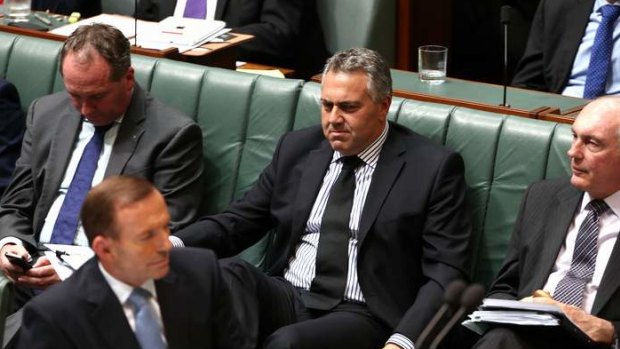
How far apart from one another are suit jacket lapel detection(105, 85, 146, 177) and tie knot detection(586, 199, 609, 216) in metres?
1.30

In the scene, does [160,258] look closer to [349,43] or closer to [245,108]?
[245,108]

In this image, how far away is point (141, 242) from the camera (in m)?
2.70

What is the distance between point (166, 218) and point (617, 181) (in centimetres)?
119

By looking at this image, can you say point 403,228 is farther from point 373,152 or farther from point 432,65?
point 432,65

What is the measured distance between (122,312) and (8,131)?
165 cm

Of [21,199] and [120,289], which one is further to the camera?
[21,199]

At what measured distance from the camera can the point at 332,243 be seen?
353 cm

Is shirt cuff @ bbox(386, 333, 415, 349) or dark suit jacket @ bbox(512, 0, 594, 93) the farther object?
dark suit jacket @ bbox(512, 0, 594, 93)

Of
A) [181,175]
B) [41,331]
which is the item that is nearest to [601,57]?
[181,175]

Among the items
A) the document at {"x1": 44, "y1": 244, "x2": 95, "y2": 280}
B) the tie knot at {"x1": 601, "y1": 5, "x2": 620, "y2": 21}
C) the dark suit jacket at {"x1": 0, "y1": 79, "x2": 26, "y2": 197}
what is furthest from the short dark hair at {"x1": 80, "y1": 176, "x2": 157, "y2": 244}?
the tie knot at {"x1": 601, "y1": 5, "x2": 620, "y2": 21}

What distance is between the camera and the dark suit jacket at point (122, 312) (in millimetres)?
2668

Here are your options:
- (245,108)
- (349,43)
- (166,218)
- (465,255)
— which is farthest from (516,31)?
(166,218)

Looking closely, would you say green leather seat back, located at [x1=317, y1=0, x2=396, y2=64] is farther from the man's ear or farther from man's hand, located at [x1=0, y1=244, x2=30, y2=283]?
the man's ear

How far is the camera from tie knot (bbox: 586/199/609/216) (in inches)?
131
